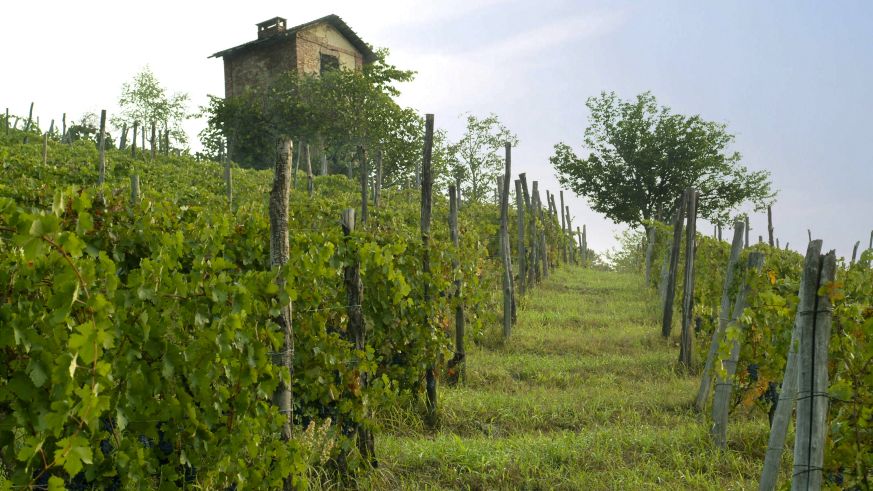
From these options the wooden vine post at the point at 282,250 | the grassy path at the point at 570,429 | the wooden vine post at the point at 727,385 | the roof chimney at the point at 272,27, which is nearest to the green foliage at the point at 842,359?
the wooden vine post at the point at 727,385

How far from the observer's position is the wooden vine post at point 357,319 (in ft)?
18.2

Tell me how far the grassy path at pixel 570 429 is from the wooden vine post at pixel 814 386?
1.94 metres

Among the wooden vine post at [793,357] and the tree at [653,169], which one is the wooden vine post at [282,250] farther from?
the tree at [653,169]

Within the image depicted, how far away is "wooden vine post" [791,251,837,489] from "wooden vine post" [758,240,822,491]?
0.02 meters

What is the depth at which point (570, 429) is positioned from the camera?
725cm

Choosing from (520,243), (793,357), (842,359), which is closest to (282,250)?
(793,357)

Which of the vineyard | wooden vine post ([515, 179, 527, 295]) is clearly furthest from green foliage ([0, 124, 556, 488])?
wooden vine post ([515, 179, 527, 295])

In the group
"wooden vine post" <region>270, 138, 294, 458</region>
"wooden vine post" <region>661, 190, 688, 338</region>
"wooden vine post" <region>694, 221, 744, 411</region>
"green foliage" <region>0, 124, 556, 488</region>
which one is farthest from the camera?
"wooden vine post" <region>661, 190, 688, 338</region>

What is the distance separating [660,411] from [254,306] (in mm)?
5233

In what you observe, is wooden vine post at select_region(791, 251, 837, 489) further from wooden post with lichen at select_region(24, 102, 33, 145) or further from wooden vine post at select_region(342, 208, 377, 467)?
wooden post with lichen at select_region(24, 102, 33, 145)

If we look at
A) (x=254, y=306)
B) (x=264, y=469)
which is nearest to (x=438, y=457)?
(x=264, y=469)

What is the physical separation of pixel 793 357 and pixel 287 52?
108ft

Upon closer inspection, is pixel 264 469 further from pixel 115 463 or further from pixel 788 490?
pixel 788 490

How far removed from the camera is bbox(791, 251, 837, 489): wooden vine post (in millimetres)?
3654
